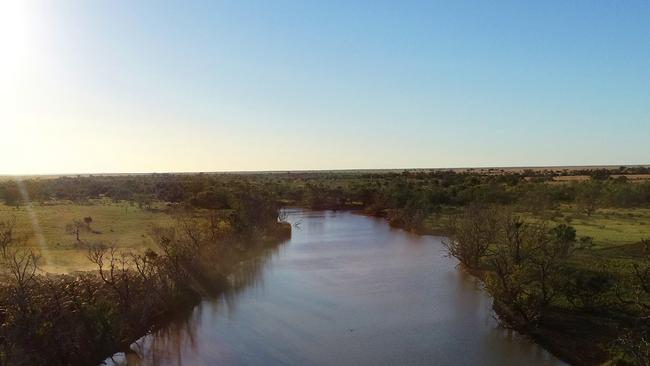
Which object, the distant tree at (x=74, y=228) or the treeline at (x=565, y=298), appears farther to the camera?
the distant tree at (x=74, y=228)

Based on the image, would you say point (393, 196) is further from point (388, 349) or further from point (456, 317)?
point (388, 349)

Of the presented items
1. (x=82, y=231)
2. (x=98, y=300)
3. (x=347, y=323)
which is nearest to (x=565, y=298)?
(x=347, y=323)

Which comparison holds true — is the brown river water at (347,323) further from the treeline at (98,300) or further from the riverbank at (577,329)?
the treeline at (98,300)

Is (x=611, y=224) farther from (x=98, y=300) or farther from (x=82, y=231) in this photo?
(x=82, y=231)

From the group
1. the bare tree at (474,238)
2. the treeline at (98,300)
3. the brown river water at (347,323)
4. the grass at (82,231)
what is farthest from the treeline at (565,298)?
the grass at (82,231)

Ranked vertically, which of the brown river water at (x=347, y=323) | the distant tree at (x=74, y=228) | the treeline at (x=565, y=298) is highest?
the distant tree at (x=74, y=228)

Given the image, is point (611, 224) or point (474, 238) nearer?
point (474, 238)

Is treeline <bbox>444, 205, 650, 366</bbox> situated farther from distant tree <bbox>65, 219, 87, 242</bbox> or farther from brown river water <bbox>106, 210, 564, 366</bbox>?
distant tree <bbox>65, 219, 87, 242</bbox>

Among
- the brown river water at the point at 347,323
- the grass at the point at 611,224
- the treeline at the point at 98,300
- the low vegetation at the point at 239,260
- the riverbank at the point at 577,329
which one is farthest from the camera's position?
the grass at the point at 611,224
